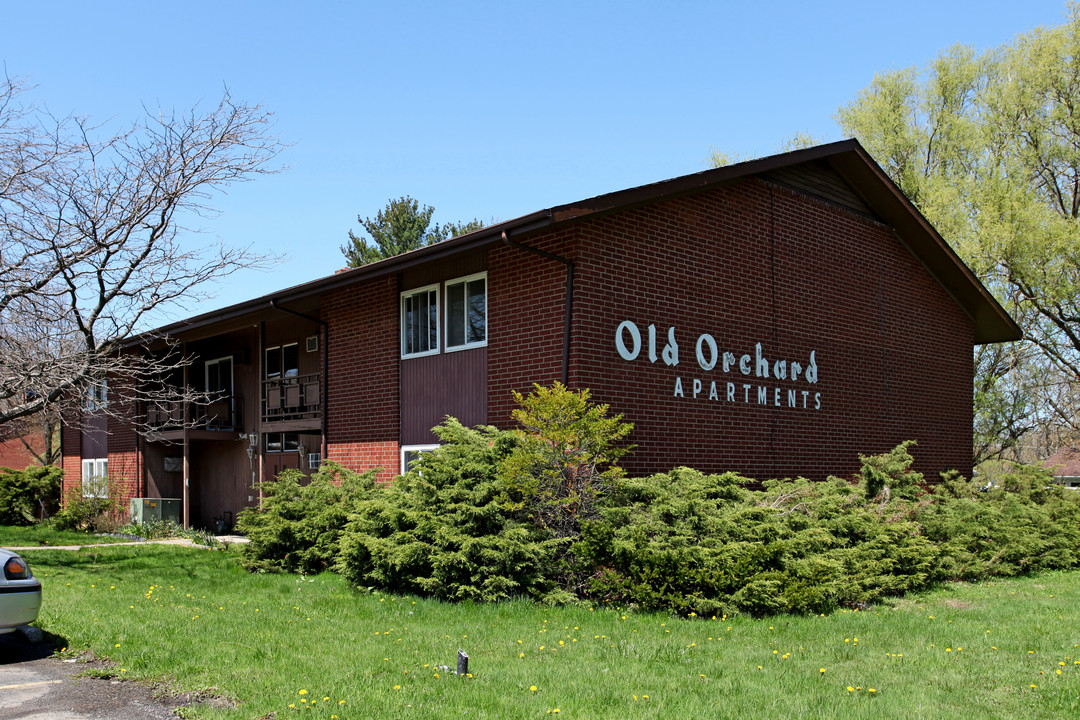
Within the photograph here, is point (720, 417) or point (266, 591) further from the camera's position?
point (720, 417)

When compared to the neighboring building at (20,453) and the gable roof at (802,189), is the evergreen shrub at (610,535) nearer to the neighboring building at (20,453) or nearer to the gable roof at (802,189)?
the gable roof at (802,189)

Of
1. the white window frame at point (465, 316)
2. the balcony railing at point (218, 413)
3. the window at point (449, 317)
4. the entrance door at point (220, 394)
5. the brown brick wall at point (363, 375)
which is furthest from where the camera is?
the entrance door at point (220, 394)

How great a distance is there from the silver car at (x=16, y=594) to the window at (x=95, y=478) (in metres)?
16.9

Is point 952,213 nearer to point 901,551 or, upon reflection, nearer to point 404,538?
point 901,551

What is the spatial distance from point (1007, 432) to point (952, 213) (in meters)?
8.88

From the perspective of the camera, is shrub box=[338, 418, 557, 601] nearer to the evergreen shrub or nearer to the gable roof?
the evergreen shrub

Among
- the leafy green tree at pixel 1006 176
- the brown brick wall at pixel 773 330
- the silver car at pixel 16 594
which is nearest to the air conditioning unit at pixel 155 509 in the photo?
the brown brick wall at pixel 773 330

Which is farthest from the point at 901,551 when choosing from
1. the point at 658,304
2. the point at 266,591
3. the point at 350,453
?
the point at 350,453

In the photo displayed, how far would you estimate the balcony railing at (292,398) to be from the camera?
1942cm

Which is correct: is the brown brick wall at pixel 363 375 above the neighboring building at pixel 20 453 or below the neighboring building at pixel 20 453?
above

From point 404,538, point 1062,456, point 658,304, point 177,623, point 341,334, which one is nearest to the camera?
point 177,623

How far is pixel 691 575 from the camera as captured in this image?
9.73m

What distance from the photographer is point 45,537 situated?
829 inches

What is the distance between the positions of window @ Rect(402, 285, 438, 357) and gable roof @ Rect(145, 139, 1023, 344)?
926 millimetres
